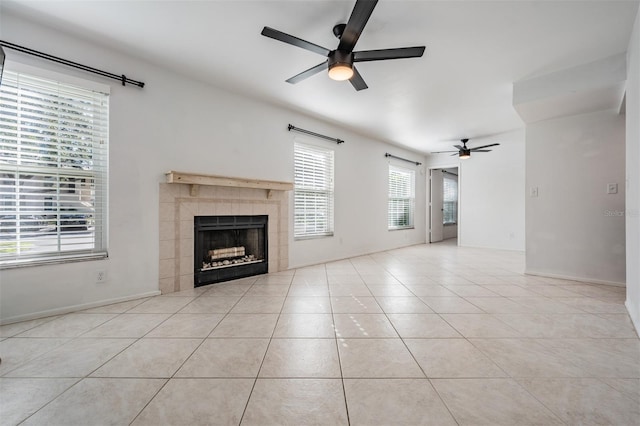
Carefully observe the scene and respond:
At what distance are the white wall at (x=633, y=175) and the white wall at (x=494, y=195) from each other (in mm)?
3775

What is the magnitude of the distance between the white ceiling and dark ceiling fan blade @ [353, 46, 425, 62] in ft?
1.09

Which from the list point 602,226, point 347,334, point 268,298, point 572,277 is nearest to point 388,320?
point 347,334

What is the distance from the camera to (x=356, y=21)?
1.86 metres

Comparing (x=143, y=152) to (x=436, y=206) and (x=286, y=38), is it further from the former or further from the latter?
(x=436, y=206)

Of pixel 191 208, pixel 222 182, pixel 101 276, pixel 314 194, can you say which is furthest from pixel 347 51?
pixel 101 276

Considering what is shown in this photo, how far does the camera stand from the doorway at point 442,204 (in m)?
7.98

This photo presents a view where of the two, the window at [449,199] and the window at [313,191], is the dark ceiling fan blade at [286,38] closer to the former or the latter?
the window at [313,191]

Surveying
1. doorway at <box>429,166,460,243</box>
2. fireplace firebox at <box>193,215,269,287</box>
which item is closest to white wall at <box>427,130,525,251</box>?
doorway at <box>429,166,460,243</box>

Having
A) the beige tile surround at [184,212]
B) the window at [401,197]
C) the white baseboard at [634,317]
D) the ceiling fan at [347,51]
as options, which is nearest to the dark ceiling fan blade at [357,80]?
the ceiling fan at [347,51]

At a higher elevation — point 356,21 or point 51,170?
point 356,21

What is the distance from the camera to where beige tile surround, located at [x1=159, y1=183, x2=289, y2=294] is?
3082 millimetres

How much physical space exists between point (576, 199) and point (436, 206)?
14.7 feet

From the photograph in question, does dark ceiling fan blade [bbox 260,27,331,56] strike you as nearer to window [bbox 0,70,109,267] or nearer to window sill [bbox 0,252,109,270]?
window [bbox 0,70,109,267]

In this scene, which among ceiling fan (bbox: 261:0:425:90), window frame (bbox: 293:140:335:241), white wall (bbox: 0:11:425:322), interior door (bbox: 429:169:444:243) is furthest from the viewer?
interior door (bbox: 429:169:444:243)
